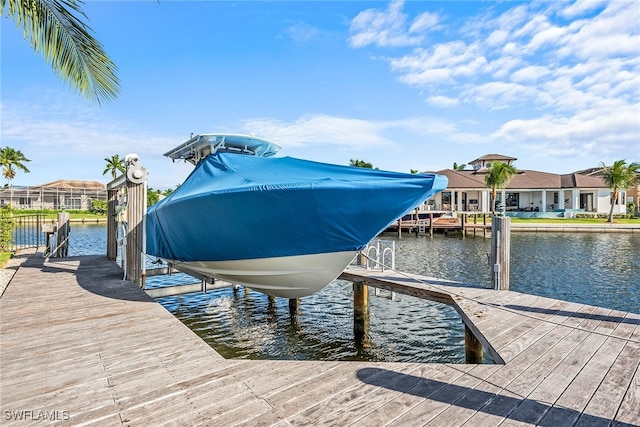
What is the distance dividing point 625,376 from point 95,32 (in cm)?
825

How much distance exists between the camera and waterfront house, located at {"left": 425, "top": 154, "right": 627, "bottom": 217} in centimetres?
4203

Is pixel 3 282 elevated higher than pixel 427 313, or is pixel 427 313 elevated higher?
pixel 3 282

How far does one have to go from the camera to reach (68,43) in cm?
581

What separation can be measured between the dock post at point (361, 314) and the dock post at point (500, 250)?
8.91 ft

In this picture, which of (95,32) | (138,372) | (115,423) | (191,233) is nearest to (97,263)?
(191,233)

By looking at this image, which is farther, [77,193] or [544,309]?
[77,193]

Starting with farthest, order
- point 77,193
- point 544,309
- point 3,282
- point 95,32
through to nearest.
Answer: point 77,193 → point 3,282 → point 95,32 → point 544,309

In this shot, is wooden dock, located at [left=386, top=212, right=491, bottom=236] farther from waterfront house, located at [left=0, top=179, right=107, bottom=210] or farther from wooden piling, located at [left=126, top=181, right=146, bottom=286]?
waterfront house, located at [left=0, top=179, right=107, bottom=210]

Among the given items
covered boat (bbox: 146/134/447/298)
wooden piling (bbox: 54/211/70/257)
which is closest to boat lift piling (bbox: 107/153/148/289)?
covered boat (bbox: 146/134/447/298)

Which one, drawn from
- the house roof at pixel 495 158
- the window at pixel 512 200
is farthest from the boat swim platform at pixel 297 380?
the house roof at pixel 495 158

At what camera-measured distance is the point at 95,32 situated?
6035mm

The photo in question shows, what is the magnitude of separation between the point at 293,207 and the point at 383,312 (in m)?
6.06

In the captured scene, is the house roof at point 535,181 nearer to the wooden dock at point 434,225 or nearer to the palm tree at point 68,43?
the wooden dock at point 434,225

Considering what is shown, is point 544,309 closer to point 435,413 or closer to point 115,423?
point 435,413
